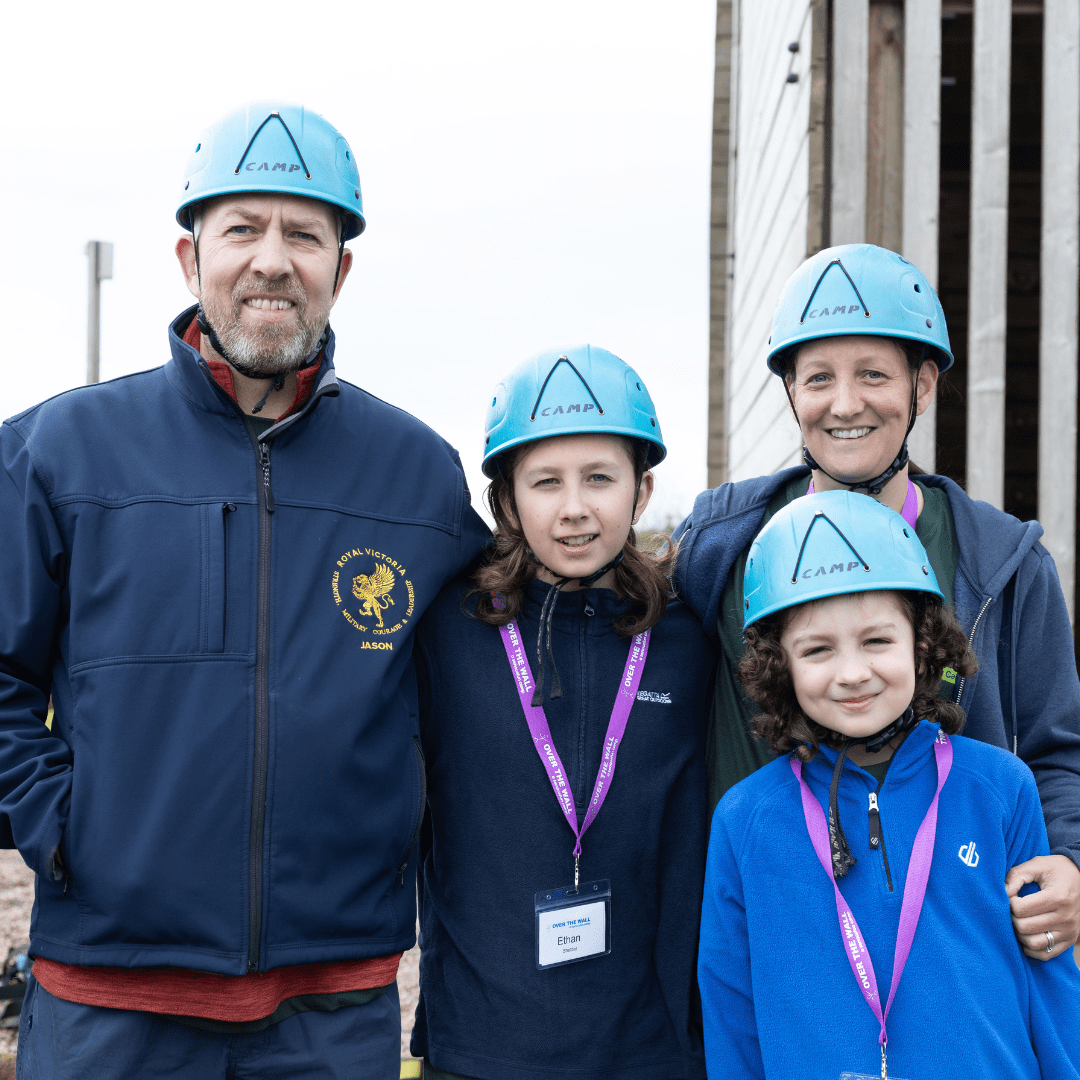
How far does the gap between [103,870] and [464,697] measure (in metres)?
0.92

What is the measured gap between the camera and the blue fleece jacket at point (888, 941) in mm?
2141

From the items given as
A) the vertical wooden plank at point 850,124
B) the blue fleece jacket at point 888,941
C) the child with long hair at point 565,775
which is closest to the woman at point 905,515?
the child with long hair at point 565,775

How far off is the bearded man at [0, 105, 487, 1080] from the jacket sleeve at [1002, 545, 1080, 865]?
1.46 metres

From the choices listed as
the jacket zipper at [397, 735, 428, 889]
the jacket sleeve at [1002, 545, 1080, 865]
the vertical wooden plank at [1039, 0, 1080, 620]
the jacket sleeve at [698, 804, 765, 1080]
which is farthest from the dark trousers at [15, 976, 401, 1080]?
the vertical wooden plank at [1039, 0, 1080, 620]

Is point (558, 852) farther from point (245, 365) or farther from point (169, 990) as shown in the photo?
point (245, 365)

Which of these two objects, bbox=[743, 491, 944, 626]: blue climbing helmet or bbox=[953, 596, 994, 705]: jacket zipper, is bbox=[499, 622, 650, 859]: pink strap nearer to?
bbox=[743, 491, 944, 626]: blue climbing helmet

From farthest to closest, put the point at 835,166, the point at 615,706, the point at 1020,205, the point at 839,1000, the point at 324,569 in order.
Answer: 1. the point at 1020,205
2. the point at 835,166
3. the point at 615,706
4. the point at 324,569
5. the point at 839,1000

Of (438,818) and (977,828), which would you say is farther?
(438,818)

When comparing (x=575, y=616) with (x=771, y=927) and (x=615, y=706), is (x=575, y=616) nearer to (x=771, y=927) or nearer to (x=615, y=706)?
(x=615, y=706)

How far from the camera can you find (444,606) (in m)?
2.86

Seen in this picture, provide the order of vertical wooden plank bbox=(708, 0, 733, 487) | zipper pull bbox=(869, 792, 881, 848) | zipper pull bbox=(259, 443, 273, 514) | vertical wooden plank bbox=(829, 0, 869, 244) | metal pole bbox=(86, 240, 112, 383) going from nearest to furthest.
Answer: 1. zipper pull bbox=(869, 792, 881, 848)
2. zipper pull bbox=(259, 443, 273, 514)
3. vertical wooden plank bbox=(829, 0, 869, 244)
4. metal pole bbox=(86, 240, 112, 383)
5. vertical wooden plank bbox=(708, 0, 733, 487)

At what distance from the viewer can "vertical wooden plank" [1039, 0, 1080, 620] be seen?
5.47 m

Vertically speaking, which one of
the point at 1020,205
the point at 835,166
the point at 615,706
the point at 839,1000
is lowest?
the point at 839,1000

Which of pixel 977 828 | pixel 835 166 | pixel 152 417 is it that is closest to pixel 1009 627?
pixel 977 828
